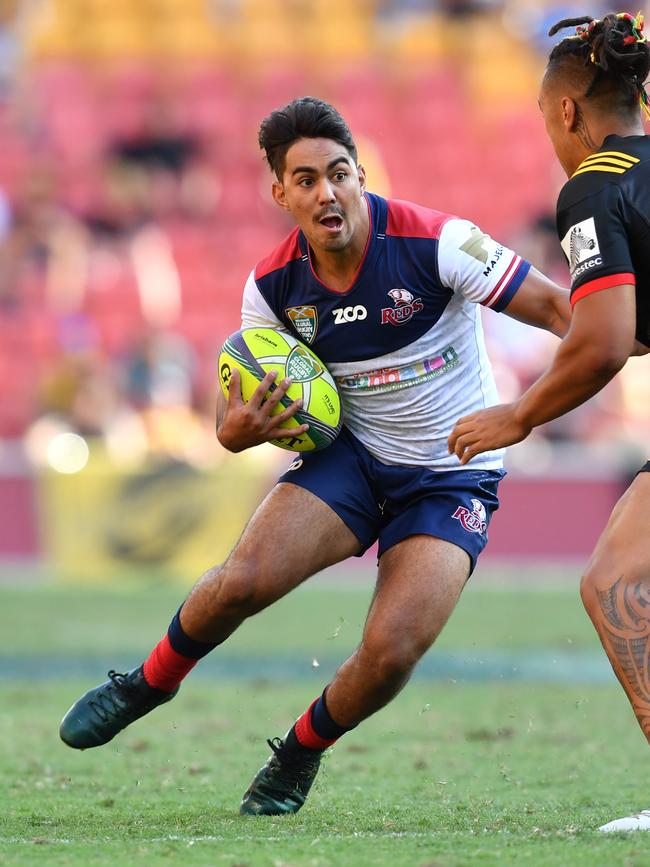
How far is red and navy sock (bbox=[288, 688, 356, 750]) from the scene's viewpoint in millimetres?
A: 5215

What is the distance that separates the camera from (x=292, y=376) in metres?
5.27

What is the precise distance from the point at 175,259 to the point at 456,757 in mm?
12631

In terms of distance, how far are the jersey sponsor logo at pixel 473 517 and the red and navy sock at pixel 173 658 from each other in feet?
3.42

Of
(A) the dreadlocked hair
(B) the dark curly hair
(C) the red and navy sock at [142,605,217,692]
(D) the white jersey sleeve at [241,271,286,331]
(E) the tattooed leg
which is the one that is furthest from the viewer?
(D) the white jersey sleeve at [241,271,286,331]

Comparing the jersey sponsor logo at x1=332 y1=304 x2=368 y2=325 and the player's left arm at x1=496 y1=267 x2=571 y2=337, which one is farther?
the jersey sponsor logo at x1=332 y1=304 x2=368 y2=325

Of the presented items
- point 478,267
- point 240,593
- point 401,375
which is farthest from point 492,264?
point 240,593

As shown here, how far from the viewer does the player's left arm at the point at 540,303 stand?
5.14 metres

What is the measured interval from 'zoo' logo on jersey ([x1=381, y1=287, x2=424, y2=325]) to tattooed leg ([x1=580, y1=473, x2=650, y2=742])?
1.21 meters

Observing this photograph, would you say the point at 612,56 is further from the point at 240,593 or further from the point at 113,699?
the point at 113,699

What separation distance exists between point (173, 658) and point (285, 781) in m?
0.62

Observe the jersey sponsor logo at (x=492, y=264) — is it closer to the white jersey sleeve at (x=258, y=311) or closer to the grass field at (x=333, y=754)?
the white jersey sleeve at (x=258, y=311)

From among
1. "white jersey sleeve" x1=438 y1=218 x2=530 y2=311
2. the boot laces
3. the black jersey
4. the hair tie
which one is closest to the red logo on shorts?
"white jersey sleeve" x1=438 y1=218 x2=530 y2=311

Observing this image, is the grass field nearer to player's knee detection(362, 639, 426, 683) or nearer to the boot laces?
the boot laces

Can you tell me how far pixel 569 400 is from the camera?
4383mm
